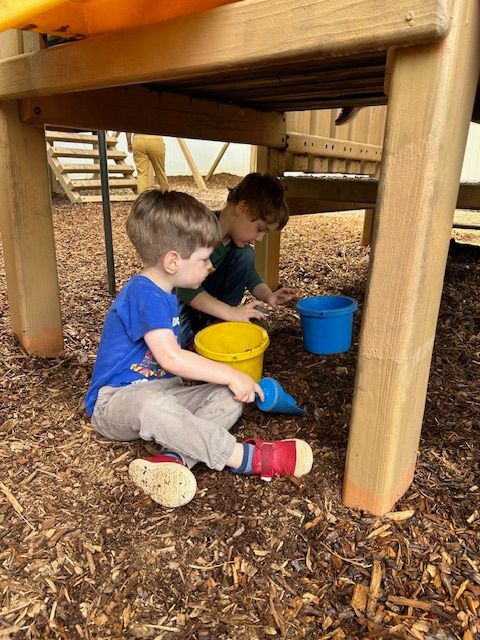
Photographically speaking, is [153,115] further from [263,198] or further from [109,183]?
[109,183]

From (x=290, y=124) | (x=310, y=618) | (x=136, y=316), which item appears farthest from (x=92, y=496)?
(x=290, y=124)

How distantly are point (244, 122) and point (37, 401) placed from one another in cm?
198

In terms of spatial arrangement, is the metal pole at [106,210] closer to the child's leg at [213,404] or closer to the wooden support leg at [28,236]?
the wooden support leg at [28,236]

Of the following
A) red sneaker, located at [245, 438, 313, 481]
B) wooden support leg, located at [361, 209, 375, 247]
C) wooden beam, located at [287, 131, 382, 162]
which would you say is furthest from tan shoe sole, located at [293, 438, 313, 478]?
wooden support leg, located at [361, 209, 375, 247]

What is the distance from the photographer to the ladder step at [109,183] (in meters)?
7.91

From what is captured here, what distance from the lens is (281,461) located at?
4.98 ft

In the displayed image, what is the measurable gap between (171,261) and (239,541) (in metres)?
0.84

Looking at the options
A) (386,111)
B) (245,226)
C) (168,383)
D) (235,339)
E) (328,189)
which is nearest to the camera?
(386,111)

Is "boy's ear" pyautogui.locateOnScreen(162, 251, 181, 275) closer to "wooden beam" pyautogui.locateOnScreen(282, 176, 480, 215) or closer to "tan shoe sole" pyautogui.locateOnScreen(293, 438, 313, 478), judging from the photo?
"tan shoe sole" pyautogui.locateOnScreen(293, 438, 313, 478)

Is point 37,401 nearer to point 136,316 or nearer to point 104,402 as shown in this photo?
point 104,402

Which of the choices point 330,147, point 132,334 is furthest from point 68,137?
point 132,334

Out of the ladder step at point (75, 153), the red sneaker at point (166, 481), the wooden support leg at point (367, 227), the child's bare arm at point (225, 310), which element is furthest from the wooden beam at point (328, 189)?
the ladder step at point (75, 153)

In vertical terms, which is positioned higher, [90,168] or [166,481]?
[90,168]

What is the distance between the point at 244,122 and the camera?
3033mm
